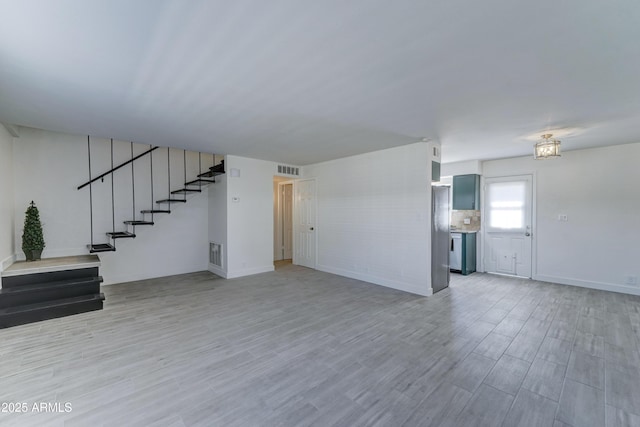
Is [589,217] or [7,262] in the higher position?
[589,217]

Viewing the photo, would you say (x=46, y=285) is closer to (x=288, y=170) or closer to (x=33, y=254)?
(x=33, y=254)

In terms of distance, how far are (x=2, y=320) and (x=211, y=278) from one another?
2.91 meters

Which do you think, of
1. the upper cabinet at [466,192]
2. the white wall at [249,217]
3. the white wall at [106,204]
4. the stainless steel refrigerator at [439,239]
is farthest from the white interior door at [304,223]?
the upper cabinet at [466,192]

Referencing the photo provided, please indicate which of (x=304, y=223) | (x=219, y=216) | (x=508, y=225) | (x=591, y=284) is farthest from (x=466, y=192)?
(x=219, y=216)

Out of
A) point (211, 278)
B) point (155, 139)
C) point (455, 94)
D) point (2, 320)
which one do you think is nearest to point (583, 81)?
point (455, 94)

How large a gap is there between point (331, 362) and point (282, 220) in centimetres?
578

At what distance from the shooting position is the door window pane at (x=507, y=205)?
5973 mm

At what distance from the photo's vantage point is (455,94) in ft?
9.07

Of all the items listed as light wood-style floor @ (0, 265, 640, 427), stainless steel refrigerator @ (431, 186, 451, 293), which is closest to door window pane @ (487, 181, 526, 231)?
stainless steel refrigerator @ (431, 186, 451, 293)

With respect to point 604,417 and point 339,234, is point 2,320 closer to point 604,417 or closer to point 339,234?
point 339,234

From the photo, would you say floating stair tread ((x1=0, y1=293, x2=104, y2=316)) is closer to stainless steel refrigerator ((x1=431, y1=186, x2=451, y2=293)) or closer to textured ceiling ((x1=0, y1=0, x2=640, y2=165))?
textured ceiling ((x1=0, y1=0, x2=640, y2=165))

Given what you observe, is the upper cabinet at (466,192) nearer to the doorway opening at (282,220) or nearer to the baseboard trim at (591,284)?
the baseboard trim at (591,284)

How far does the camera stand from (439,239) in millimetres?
4984

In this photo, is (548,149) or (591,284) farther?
→ (591,284)
